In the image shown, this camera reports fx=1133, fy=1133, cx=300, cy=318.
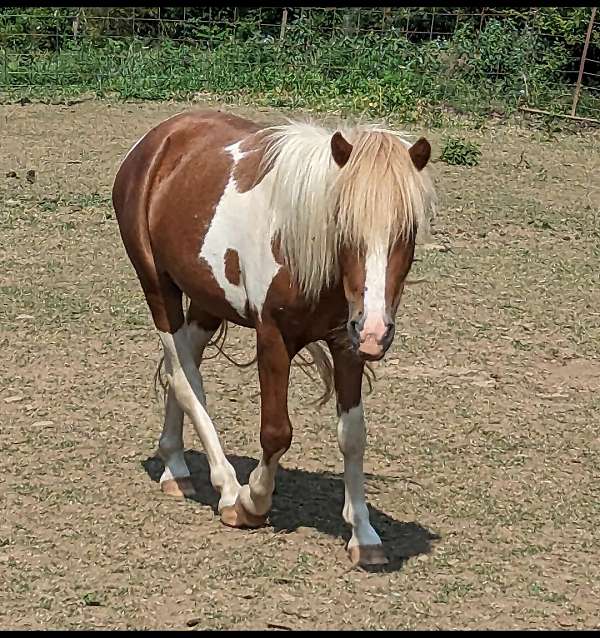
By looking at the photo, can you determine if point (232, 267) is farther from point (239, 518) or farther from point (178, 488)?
point (178, 488)

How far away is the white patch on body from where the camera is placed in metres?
3.95

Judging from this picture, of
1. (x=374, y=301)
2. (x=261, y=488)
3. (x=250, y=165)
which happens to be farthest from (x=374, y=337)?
(x=250, y=165)

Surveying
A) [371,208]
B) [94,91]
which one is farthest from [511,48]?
[371,208]

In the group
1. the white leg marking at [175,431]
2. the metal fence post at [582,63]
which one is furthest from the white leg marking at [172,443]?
the metal fence post at [582,63]

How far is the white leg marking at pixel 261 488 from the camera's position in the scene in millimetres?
4090

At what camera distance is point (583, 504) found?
4539 mm

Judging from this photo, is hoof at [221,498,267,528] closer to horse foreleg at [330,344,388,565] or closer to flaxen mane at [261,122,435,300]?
horse foreleg at [330,344,388,565]

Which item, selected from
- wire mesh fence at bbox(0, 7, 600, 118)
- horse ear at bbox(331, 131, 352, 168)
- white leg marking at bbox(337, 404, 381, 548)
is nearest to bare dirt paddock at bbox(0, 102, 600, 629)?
white leg marking at bbox(337, 404, 381, 548)

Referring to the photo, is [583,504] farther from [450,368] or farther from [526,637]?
[450,368]

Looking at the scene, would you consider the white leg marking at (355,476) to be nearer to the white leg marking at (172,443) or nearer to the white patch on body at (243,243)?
the white patch on body at (243,243)

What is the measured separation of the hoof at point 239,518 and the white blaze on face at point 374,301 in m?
1.09

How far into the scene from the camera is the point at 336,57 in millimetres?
16281

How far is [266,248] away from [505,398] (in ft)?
7.28

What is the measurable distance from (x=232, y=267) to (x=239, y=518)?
0.95 m
